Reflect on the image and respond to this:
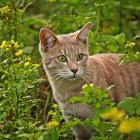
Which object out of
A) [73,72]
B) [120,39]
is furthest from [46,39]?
[120,39]

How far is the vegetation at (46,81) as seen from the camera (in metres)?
4.06

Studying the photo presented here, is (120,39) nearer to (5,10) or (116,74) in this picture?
(116,74)

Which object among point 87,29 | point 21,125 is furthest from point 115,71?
point 21,125

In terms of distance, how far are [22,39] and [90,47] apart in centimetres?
114

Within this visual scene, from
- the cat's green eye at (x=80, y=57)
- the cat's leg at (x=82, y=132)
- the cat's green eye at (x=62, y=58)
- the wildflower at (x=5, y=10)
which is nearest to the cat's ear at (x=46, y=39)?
the cat's green eye at (x=62, y=58)

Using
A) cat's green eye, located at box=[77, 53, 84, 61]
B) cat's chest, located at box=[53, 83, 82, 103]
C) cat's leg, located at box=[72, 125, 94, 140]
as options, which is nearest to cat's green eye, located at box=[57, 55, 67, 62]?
cat's green eye, located at box=[77, 53, 84, 61]

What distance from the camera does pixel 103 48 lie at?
21.3 feet

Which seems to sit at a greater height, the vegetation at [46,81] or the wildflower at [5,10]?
the wildflower at [5,10]

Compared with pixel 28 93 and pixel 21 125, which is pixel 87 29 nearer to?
pixel 28 93

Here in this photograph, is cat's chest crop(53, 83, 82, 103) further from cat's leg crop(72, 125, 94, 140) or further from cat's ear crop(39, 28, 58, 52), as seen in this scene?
cat's ear crop(39, 28, 58, 52)

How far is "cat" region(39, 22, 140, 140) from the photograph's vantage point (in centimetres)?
505

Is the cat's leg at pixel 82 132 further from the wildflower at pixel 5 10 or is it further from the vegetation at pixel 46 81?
the wildflower at pixel 5 10

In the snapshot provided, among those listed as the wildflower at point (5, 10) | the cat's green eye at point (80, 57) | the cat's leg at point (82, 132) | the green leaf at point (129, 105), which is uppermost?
the wildflower at point (5, 10)

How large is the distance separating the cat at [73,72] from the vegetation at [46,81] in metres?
0.15
